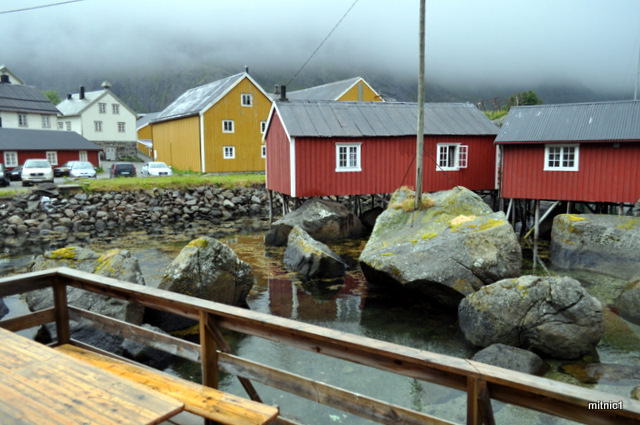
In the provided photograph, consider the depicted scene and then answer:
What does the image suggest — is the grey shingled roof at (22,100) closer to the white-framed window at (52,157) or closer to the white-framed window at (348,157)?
the white-framed window at (52,157)

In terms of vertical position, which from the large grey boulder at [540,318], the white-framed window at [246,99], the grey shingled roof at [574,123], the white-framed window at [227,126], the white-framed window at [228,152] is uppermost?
the white-framed window at [246,99]

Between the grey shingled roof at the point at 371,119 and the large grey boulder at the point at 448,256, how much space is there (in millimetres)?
9876

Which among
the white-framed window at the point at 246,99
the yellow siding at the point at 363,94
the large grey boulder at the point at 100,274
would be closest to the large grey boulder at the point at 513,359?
the large grey boulder at the point at 100,274

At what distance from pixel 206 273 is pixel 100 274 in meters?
2.12

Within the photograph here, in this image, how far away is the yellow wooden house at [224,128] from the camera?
36188 millimetres

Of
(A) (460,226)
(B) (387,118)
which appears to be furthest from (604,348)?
(B) (387,118)

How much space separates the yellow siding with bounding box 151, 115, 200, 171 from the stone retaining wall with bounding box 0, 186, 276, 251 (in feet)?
26.5

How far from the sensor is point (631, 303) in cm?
1098

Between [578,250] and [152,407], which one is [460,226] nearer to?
[578,250]

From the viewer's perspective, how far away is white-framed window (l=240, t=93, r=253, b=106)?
37406 mm

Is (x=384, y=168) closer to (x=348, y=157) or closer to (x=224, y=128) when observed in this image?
(x=348, y=157)

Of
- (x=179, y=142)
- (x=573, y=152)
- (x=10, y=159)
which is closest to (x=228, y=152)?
(x=179, y=142)

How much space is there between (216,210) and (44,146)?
1968cm

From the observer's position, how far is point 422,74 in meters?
15.6
